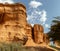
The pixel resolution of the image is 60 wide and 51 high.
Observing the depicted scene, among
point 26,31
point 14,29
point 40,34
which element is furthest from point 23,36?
point 40,34

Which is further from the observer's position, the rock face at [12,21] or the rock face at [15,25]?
the rock face at [12,21]

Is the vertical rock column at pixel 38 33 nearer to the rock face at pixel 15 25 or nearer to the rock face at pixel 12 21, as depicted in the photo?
the rock face at pixel 15 25

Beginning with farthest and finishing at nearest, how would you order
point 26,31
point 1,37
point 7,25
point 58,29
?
point 26,31 → point 7,25 → point 1,37 → point 58,29

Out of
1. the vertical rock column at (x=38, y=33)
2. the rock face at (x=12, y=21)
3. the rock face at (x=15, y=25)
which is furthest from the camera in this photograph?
the vertical rock column at (x=38, y=33)

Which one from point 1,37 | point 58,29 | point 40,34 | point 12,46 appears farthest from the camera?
point 40,34

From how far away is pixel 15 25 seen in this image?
4356 centimetres

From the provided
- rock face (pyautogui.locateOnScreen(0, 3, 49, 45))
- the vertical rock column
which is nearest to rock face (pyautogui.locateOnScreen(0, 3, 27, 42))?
rock face (pyautogui.locateOnScreen(0, 3, 49, 45))

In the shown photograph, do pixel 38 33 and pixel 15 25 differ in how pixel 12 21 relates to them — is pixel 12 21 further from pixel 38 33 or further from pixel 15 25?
pixel 38 33

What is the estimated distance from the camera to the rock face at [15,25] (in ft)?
136

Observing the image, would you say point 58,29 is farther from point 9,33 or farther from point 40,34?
point 40,34

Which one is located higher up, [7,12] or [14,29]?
[7,12]

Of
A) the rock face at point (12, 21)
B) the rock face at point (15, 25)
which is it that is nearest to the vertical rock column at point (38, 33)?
the rock face at point (15, 25)

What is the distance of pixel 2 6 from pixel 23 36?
800 centimetres

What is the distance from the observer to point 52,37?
35.0 meters
